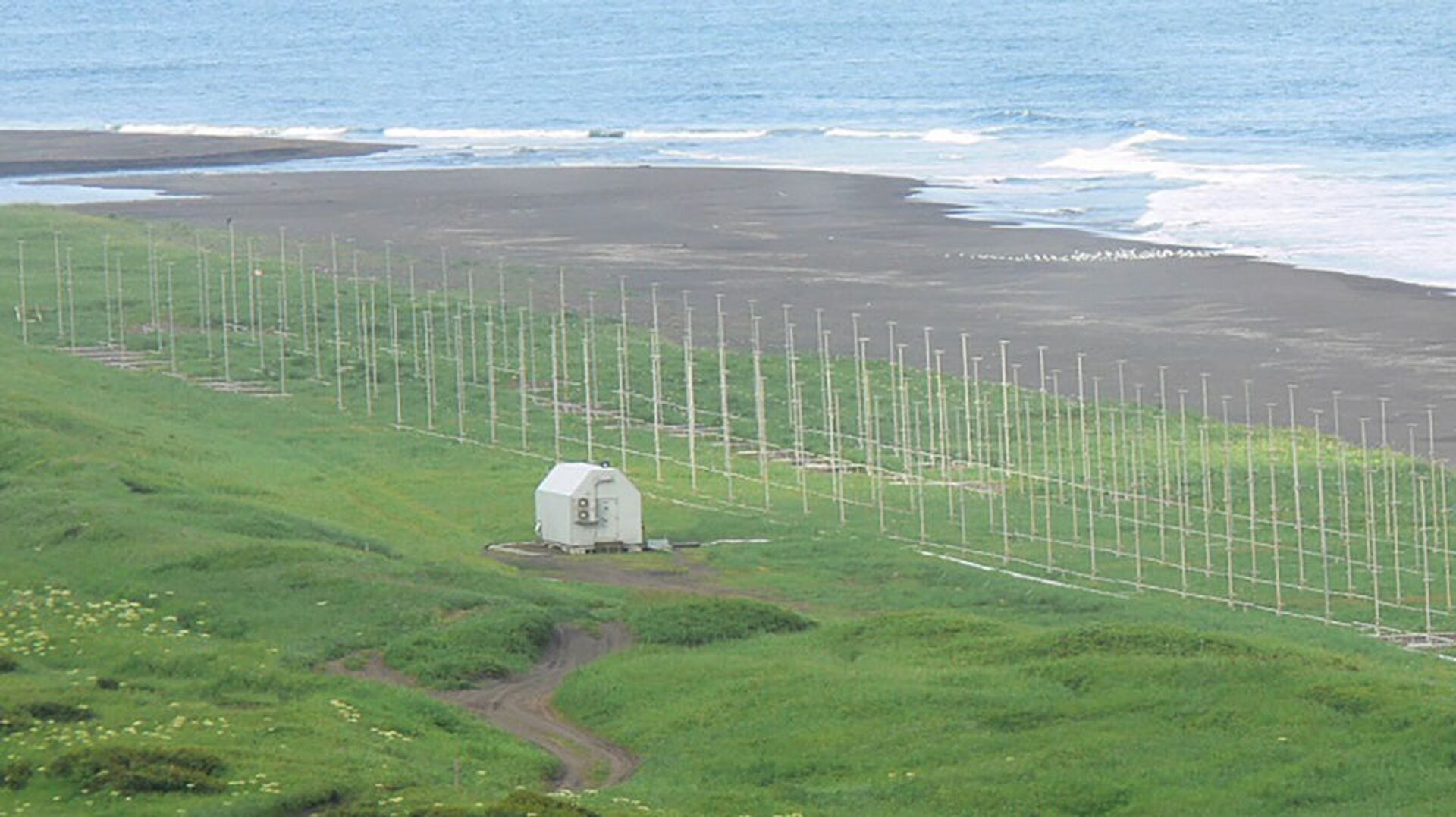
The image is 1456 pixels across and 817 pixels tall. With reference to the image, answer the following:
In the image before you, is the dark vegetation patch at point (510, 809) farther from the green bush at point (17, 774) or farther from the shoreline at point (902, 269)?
the shoreline at point (902, 269)

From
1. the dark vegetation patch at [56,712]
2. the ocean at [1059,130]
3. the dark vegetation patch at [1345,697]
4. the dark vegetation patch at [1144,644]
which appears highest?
the ocean at [1059,130]

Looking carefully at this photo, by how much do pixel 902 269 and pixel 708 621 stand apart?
45.7m

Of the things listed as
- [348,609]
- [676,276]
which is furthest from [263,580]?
[676,276]

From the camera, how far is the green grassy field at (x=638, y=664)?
3241cm

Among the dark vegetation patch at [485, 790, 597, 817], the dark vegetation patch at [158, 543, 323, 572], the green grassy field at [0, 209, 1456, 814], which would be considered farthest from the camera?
the dark vegetation patch at [158, 543, 323, 572]

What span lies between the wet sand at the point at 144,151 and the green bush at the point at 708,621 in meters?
93.1

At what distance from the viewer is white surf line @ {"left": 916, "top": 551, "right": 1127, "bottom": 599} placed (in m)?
48.3

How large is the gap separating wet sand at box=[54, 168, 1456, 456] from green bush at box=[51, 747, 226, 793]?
35.6 metres

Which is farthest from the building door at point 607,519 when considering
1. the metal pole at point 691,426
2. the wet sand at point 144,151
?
the wet sand at point 144,151

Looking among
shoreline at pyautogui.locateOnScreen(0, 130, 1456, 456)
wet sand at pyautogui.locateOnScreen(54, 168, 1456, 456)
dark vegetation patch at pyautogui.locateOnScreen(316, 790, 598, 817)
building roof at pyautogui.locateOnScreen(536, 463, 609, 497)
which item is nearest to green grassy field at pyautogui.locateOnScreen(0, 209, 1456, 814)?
dark vegetation patch at pyautogui.locateOnScreen(316, 790, 598, 817)

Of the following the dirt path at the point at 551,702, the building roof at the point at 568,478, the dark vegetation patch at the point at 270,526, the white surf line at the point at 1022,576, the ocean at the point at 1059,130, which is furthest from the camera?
the ocean at the point at 1059,130

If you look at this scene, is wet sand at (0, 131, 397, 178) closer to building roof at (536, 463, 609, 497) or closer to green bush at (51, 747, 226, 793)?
building roof at (536, 463, 609, 497)

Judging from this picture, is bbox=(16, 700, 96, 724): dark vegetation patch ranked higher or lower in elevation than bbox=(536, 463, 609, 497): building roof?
lower

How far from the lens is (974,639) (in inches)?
1646
